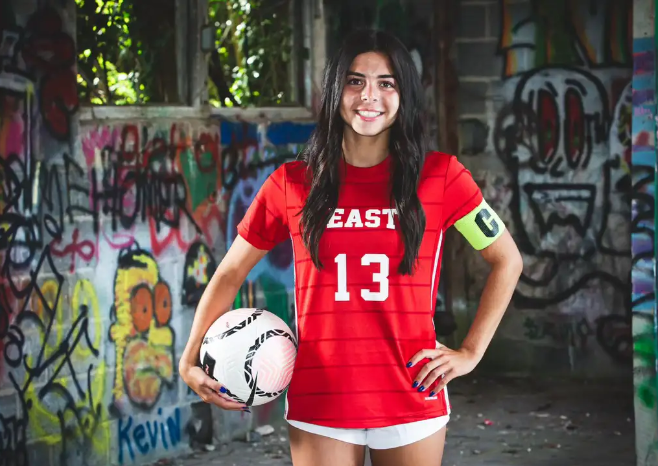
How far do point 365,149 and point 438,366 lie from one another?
25.4 inches

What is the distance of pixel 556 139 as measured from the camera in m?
9.03

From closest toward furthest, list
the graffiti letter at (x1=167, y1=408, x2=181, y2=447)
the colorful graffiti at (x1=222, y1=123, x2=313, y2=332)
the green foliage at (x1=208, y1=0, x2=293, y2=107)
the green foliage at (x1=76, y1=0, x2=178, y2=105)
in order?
the green foliage at (x1=76, y1=0, x2=178, y2=105) < the graffiti letter at (x1=167, y1=408, x2=181, y2=447) < the colorful graffiti at (x1=222, y1=123, x2=313, y2=332) < the green foliage at (x1=208, y1=0, x2=293, y2=107)

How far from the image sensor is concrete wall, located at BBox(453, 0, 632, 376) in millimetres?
8852

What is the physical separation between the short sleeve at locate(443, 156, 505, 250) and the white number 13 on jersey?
0.82 ft

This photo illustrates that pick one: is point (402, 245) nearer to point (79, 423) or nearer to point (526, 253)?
Answer: point (79, 423)

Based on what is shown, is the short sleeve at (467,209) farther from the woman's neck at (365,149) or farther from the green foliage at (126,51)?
the green foliage at (126,51)

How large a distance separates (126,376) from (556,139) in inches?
167

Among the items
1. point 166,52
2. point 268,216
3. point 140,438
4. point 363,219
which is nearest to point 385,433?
point 363,219

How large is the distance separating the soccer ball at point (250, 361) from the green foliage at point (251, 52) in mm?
4270

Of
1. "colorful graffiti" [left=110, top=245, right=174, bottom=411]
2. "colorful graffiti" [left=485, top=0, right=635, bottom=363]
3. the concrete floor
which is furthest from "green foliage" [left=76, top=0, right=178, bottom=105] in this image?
→ "colorful graffiti" [left=485, top=0, right=635, bottom=363]

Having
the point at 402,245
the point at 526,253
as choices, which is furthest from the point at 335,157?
the point at 526,253

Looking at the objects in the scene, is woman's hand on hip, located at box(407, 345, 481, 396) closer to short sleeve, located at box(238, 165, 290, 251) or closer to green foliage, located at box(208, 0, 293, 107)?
short sleeve, located at box(238, 165, 290, 251)

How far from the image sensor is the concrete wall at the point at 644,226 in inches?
228

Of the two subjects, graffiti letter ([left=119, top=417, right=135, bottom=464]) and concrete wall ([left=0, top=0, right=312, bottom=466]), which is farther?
graffiti letter ([left=119, top=417, right=135, bottom=464])
